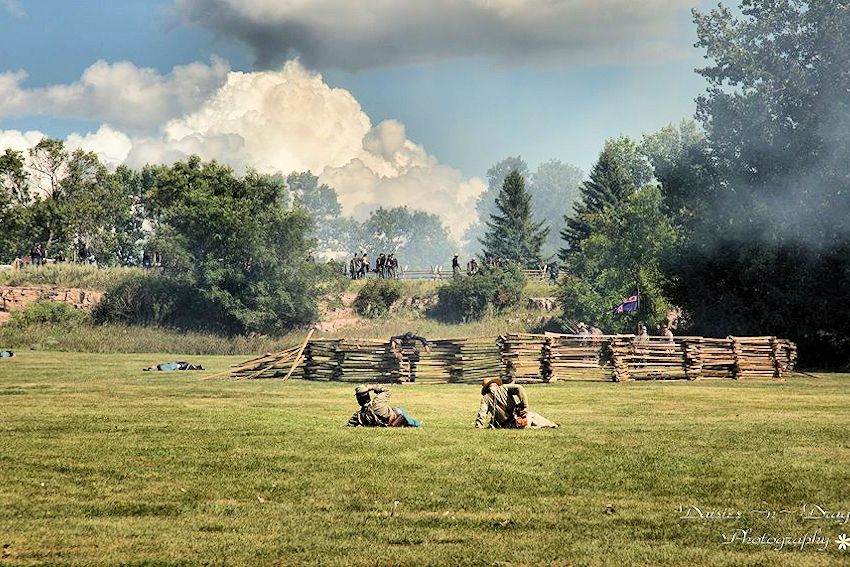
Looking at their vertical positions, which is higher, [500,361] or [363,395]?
[500,361]

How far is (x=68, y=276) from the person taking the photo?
7106cm

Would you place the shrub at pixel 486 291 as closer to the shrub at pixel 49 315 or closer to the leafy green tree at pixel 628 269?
the leafy green tree at pixel 628 269

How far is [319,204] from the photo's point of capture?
17238 centimetres

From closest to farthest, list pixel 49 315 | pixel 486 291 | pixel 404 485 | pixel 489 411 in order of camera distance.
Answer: pixel 404 485 → pixel 489 411 → pixel 49 315 → pixel 486 291

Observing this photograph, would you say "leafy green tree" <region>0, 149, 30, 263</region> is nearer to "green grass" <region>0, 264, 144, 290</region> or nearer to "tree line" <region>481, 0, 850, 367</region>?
"green grass" <region>0, 264, 144, 290</region>

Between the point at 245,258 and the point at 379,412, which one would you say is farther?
the point at 245,258

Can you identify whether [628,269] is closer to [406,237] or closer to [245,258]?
[245,258]

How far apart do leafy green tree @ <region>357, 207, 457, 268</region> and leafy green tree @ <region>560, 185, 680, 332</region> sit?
105604 millimetres

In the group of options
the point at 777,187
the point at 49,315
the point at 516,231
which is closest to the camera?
the point at 777,187

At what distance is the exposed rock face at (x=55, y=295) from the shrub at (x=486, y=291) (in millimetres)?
25816

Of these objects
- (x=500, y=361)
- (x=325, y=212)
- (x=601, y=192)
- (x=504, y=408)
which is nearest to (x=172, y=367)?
(x=500, y=361)

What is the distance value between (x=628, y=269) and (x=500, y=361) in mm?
26298

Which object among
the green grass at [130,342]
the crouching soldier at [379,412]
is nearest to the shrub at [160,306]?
the green grass at [130,342]

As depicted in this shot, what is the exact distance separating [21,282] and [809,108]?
171 feet
